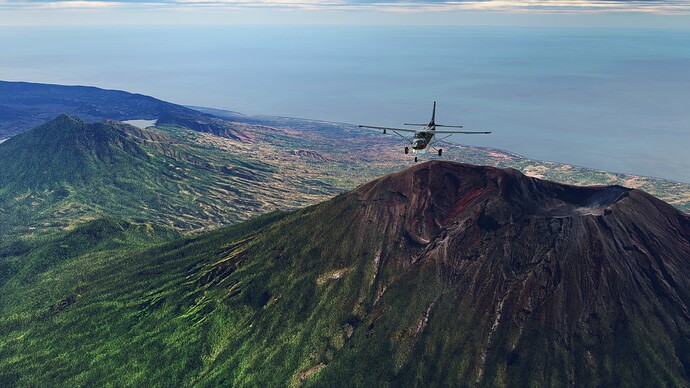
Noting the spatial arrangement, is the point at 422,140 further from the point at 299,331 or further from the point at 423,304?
the point at 299,331

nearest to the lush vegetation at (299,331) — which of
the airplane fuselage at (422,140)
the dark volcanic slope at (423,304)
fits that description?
the dark volcanic slope at (423,304)

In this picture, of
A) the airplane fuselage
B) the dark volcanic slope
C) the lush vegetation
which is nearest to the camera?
the lush vegetation

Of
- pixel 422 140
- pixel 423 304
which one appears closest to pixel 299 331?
pixel 423 304

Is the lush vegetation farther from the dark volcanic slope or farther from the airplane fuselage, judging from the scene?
the airplane fuselage

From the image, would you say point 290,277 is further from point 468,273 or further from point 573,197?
point 573,197

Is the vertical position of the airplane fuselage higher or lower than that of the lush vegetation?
higher

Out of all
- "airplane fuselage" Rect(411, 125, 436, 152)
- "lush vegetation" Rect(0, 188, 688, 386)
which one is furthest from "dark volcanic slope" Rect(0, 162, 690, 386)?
"airplane fuselage" Rect(411, 125, 436, 152)

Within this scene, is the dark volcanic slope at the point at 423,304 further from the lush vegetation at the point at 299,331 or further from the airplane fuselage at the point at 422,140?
the airplane fuselage at the point at 422,140

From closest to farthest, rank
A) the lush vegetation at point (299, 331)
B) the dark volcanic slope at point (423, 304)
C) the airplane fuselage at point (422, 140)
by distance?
the lush vegetation at point (299, 331)
the dark volcanic slope at point (423, 304)
the airplane fuselage at point (422, 140)

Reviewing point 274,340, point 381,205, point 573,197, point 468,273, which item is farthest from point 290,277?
point 573,197

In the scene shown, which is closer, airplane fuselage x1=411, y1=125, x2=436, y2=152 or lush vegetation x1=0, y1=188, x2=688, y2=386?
lush vegetation x1=0, y1=188, x2=688, y2=386
